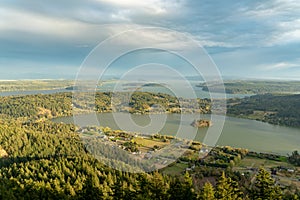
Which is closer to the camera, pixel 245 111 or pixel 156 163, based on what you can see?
pixel 156 163

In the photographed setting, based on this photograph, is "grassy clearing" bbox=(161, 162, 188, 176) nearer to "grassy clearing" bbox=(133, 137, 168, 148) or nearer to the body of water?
the body of water

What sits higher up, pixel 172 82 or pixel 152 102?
pixel 172 82

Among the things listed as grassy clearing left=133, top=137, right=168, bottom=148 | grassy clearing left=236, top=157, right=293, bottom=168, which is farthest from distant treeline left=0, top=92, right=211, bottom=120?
grassy clearing left=236, top=157, right=293, bottom=168

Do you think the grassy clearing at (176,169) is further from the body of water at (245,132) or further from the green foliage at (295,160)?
the green foliage at (295,160)

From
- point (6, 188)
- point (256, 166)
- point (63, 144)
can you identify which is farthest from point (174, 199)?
point (63, 144)

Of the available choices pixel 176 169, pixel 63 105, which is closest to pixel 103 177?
pixel 176 169

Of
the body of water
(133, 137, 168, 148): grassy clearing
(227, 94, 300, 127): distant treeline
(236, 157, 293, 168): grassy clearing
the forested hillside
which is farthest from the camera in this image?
(227, 94, 300, 127): distant treeline

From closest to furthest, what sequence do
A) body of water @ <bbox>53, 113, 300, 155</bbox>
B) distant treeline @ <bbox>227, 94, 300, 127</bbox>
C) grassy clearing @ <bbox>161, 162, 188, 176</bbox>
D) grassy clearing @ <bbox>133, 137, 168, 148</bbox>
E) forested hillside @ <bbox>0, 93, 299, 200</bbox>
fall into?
forested hillside @ <bbox>0, 93, 299, 200</bbox> < grassy clearing @ <bbox>161, 162, 188, 176</bbox> < grassy clearing @ <bbox>133, 137, 168, 148</bbox> < body of water @ <bbox>53, 113, 300, 155</bbox> < distant treeline @ <bbox>227, 94, 300, 127</bbox>

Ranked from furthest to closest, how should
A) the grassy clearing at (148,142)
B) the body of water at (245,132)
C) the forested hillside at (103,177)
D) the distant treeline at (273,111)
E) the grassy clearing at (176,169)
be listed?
the distant treeline at (273,111)
the body of water at (245,132)
the grassy clearing at (148,142)
the grassy clearing at (176,169)
the forested hillside at (103,177)

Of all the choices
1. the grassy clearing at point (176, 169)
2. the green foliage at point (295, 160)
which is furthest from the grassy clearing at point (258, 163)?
the grassy clearing at point (176, 169)

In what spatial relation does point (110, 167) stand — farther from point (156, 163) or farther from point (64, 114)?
point (64, 114)

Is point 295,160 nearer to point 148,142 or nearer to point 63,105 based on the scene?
point 148,142
